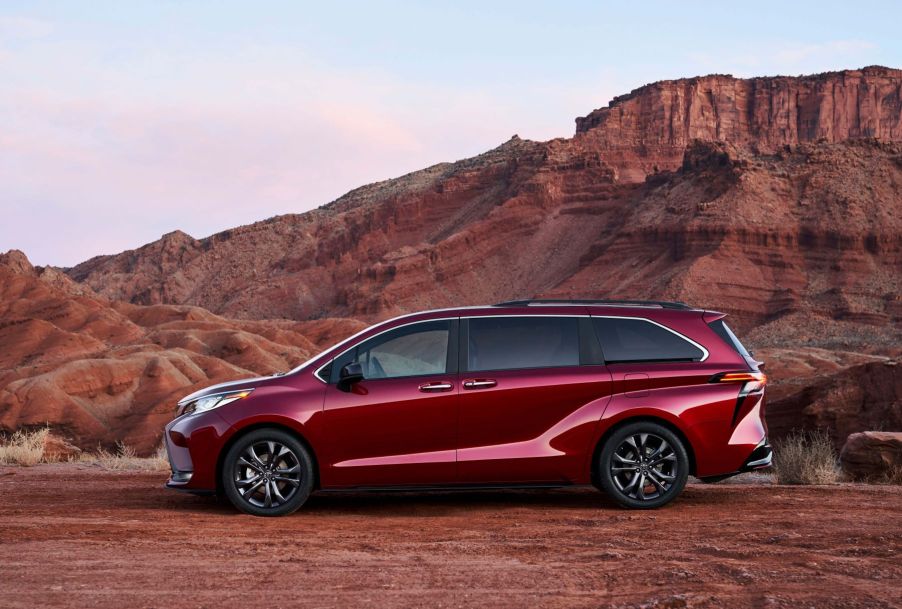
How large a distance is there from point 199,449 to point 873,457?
23.3ft

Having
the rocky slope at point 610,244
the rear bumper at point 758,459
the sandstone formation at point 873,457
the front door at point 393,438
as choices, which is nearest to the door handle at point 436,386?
the front door at point 393,438

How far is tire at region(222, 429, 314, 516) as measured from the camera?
28.3 feet

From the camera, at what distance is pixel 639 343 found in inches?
358

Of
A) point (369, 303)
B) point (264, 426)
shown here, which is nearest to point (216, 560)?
point (264, 426)

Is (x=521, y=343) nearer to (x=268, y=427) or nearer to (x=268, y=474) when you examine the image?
(x=268, y=427)

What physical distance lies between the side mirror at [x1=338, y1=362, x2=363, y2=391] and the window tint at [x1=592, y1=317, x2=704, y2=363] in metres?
2.01

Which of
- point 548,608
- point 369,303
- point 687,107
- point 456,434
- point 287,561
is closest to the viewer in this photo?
point 548,608

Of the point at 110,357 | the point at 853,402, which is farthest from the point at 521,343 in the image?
the point at 110,357

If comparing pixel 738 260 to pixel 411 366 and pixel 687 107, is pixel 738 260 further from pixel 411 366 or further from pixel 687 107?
pixel 411 366

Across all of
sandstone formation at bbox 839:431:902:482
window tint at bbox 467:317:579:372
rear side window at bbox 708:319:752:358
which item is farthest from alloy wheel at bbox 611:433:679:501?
sandstone formation at bbox 839:431:902:482

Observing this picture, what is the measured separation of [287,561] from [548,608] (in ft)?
6.31

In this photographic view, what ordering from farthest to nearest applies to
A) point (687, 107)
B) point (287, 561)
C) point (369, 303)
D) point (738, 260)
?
point (687, 107)
point (369, 303)
point (738, 260)
point (287, 561)

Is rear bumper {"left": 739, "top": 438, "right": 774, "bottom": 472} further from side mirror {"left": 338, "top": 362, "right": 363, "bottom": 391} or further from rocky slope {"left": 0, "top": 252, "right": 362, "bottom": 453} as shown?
rocky slope {"left": 0, "top": 252, "right": 362, "bottom": 453}

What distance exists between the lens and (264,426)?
8.79m
